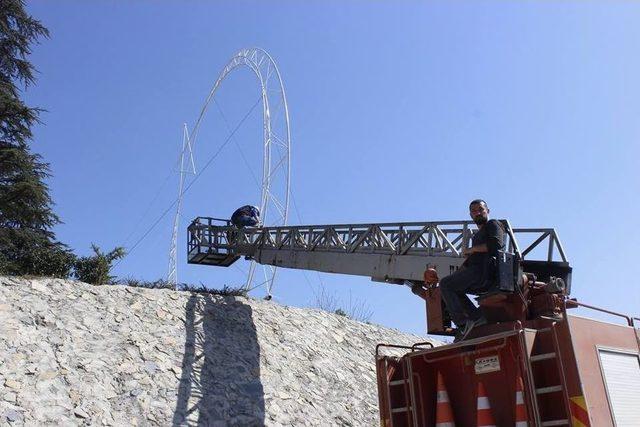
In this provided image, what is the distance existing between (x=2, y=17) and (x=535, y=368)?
24666 millimetres

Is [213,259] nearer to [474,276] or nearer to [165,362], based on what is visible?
[165,362]

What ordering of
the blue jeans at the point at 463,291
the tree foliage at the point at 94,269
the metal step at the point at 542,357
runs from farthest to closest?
1. the tree foliage at the point at 94,269
2. the blue jeans at the point at 463,291
3. the metal step at the point at 542,357

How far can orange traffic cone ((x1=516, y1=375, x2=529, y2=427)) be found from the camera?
6.12 meters

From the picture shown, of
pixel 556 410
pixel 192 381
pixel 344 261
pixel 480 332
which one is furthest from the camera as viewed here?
pixel 344 261

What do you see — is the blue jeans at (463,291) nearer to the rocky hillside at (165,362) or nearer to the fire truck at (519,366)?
the fire truck at (519,366)

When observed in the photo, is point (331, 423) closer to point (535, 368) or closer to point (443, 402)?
point (443, 402)

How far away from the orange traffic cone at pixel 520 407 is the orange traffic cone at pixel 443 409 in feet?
3.17

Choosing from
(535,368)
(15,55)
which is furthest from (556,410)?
(15,55)

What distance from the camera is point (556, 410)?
20.2 feet

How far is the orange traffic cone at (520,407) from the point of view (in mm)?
6121

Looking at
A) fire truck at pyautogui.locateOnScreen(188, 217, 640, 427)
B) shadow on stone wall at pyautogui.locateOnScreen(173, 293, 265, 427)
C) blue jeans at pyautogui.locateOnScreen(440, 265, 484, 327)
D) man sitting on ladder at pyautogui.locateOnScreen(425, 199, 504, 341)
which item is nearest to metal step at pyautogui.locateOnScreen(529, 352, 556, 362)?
fire truck at pyautogui.locateOnScreen(188, 217, 640, 427)

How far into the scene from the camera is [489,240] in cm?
741

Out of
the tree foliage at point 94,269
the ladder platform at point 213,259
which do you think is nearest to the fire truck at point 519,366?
the tree foliage at point 94,269

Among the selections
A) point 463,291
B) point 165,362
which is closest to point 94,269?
point 165,362
